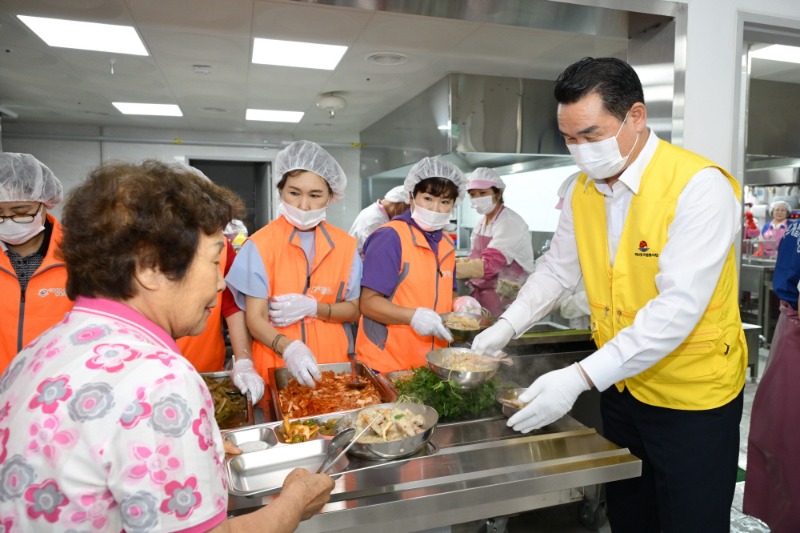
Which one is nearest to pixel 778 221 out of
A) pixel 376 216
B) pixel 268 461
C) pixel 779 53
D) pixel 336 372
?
pixel 779 53

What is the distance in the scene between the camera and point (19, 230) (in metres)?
2.14

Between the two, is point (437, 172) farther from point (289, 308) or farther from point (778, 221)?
point (778, 221)

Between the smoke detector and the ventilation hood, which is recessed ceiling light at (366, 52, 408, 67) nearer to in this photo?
the ventilation hood

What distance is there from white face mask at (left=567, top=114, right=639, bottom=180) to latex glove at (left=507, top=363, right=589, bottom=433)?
673mm

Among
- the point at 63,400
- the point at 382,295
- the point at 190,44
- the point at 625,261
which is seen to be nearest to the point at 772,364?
the point at 625,261

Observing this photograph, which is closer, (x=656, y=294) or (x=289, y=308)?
(x=656, y=294)

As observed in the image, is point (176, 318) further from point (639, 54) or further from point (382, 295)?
point (639, 54)

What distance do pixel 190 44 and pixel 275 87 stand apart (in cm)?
163

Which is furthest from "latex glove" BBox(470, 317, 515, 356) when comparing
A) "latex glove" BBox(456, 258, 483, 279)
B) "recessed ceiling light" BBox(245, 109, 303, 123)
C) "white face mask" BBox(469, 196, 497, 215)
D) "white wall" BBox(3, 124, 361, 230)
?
"white wall" BBox(3, 124, 361, 230)

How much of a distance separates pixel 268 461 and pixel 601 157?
1418 mm

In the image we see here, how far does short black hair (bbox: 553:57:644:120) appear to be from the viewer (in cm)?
166

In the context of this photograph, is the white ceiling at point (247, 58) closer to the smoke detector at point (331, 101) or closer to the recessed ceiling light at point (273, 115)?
the smoke detector at point (331, 101)

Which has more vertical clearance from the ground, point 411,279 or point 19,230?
point 19,230

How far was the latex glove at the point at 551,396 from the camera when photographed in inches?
63.5
